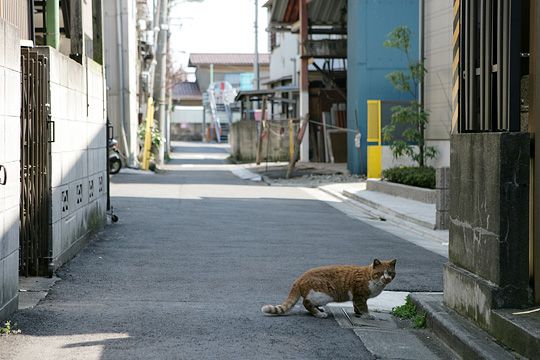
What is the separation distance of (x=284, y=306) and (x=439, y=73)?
17046 millimetres

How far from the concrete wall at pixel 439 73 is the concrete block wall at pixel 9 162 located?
54.5 feet

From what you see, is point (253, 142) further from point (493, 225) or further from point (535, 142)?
point (535, 142)

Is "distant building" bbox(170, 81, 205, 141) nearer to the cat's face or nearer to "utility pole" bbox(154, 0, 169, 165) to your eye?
"utility pole" bbox(154, 0, 169, 165)

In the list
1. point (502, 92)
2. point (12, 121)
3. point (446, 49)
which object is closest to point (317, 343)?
point (502, 92)

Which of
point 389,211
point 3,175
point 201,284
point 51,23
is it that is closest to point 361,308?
point 201,284

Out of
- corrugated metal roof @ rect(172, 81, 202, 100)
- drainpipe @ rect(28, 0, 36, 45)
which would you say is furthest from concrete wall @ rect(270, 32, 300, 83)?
corrugated metal roof @ rect(172, 81, 202, 100)

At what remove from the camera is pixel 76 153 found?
1227cm

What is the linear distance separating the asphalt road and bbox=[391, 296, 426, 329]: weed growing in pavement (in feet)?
2.06

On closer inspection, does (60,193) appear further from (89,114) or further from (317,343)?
(317,343)

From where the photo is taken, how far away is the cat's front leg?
8.15 m

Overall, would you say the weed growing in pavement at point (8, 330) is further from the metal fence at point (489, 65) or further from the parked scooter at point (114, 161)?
the parked scooter at point (114, 161)

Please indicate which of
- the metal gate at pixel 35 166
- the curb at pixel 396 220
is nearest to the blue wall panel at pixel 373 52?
the curb at pixel 396 220

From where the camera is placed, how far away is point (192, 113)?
94.7m

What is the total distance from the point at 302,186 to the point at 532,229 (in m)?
22.5
